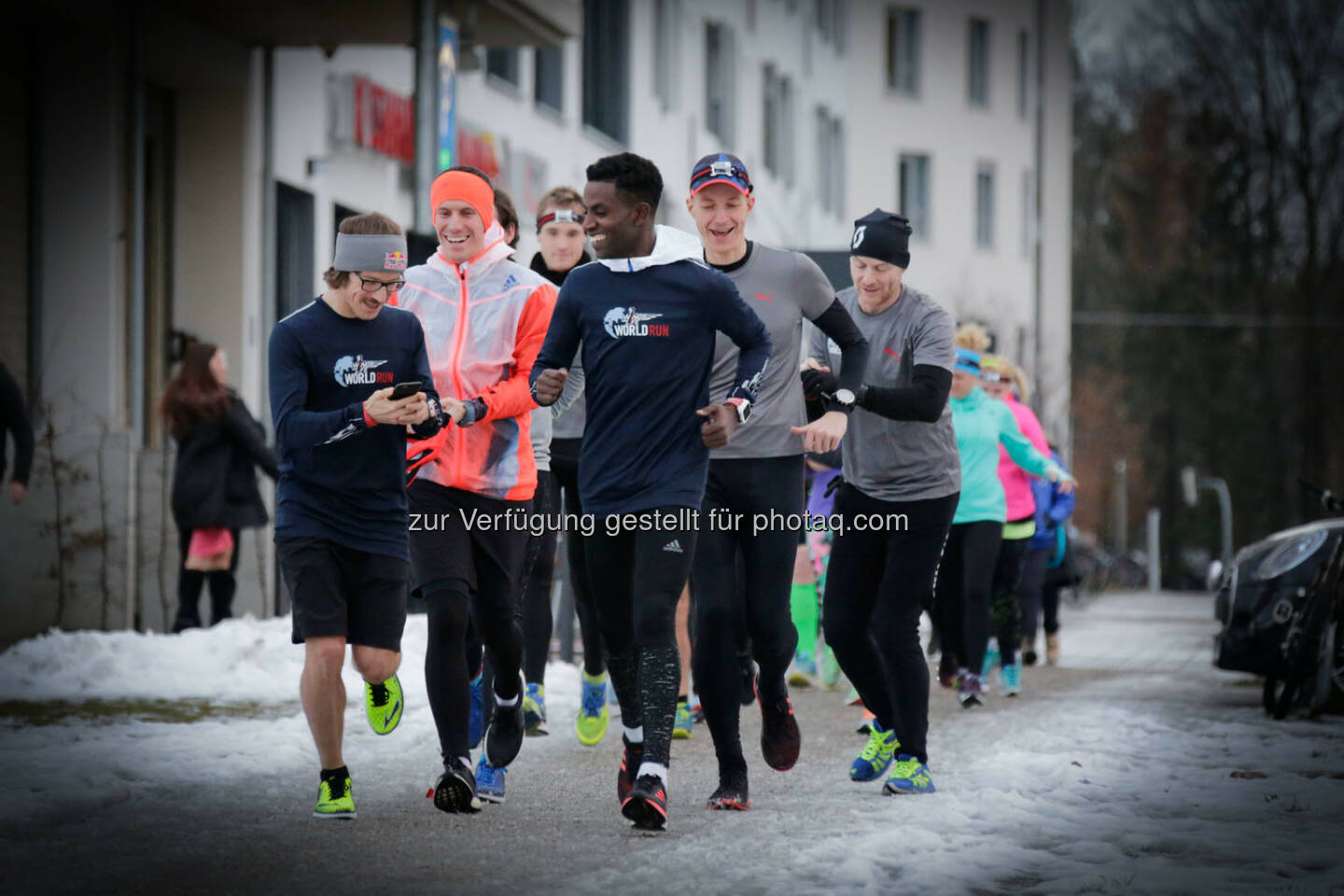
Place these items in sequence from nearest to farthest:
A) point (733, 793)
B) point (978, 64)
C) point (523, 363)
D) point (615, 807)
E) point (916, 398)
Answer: point (733, 793) < point (615, 807) < point (523, 363) < point (916, 398) < point (978, 64)

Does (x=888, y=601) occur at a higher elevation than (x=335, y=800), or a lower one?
higher

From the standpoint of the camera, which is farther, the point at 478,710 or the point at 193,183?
the point at 193,183

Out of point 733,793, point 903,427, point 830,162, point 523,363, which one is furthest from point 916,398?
point 830,162

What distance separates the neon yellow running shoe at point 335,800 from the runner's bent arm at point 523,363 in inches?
51.2

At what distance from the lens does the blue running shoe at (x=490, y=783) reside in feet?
23.4

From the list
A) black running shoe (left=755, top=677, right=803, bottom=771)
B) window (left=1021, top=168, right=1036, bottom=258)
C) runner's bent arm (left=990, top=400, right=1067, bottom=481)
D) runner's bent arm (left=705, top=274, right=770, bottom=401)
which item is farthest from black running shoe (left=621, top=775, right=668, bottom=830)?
window (left=1021, top=168, right=1036, bottom=258)

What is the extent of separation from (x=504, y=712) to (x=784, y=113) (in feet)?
102

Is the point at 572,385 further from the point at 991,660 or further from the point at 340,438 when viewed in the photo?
the point at 991,660

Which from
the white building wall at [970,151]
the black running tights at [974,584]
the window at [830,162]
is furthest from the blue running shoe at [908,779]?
the white building wall at [970,151]

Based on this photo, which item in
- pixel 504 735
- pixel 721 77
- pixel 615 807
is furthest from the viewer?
pixel 721 77

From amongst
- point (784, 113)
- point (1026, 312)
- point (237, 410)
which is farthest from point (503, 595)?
point (1026, 312)

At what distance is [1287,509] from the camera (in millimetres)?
46875

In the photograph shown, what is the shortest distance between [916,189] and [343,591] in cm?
3892

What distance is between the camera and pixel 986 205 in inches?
1820
